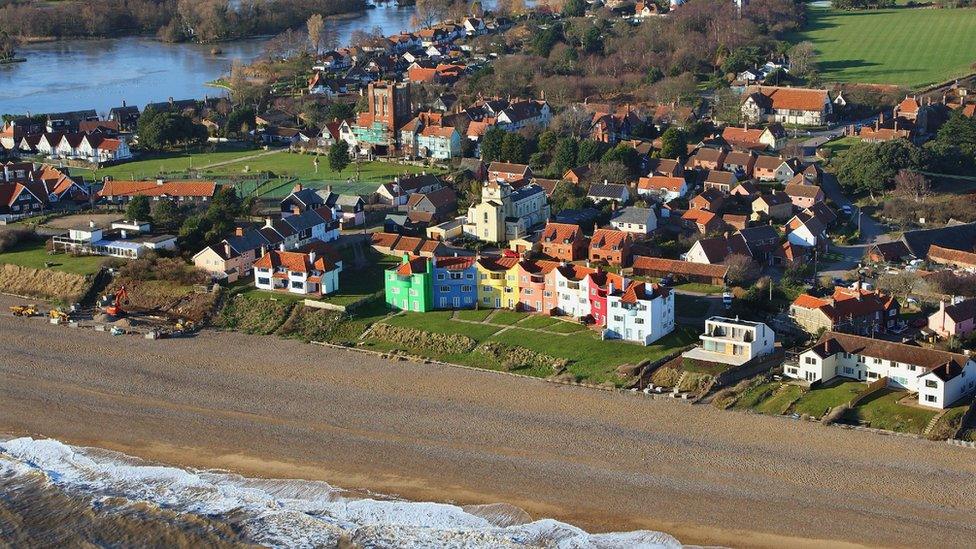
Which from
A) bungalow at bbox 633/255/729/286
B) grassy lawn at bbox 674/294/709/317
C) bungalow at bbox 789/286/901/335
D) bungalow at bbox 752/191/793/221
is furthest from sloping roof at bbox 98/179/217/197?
bungalow at bbox 789/286/901/335

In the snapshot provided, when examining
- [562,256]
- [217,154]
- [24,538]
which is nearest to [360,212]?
[562,256]

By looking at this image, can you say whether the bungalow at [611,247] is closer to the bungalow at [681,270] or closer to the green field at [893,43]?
the bungalow at [681,270]

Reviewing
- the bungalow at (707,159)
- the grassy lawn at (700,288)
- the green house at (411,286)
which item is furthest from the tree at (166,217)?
the bungalow at (707,159)

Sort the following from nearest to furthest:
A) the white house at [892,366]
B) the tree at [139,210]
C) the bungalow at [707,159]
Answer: the white house at [892,366] < the tree at [139,210] < the bungalow at [707,159]

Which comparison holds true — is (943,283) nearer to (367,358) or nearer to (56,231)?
(367,358)

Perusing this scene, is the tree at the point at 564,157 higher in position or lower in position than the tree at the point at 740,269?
higher

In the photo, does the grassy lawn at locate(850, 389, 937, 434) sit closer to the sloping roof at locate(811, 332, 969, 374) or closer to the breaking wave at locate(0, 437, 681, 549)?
the sloping roof at locate(811, 332, 969, 374)

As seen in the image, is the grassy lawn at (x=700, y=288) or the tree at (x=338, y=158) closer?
the grassy lawn at (x=700, y=288)
